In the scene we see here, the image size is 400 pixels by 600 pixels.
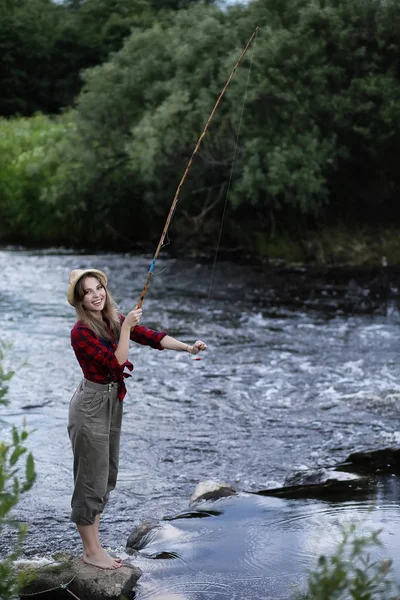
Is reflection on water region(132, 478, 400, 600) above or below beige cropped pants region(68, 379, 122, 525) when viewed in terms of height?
below

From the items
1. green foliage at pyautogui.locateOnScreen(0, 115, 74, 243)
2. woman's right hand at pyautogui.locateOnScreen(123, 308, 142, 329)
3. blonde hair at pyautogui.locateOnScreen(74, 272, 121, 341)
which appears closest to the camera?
woman's right hand at pyautogui.locateOnScreen(123, 308, 142, 329)

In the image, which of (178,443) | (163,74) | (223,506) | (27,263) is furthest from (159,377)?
(163,74)

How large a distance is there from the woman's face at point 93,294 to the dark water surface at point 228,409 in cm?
48

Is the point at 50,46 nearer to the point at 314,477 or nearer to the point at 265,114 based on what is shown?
the point at 265,114

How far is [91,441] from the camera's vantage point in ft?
14.4

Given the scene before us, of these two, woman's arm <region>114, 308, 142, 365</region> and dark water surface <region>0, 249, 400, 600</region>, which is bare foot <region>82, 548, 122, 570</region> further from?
woman's arm <region>114, 308, 142, 365</region>

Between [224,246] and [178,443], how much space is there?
14387 mm

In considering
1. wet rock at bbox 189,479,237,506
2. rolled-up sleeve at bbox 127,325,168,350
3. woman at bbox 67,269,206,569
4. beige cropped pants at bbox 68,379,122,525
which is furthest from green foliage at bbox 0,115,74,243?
beige cropped pants at bbox 68,379,122,525

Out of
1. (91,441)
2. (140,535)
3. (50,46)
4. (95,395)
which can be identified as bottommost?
(140,535)

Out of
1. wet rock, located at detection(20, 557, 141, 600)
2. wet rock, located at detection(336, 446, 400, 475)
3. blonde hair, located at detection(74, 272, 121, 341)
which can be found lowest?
wet rock, located at detection(336, 446, 400, 475)

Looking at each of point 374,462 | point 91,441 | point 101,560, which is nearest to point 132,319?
point 91,441

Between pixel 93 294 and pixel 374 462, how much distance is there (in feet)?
10.8

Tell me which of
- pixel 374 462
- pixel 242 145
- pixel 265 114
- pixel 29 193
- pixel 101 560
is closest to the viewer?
pixel 101 560

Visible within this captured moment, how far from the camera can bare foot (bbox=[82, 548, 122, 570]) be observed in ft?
14.8
